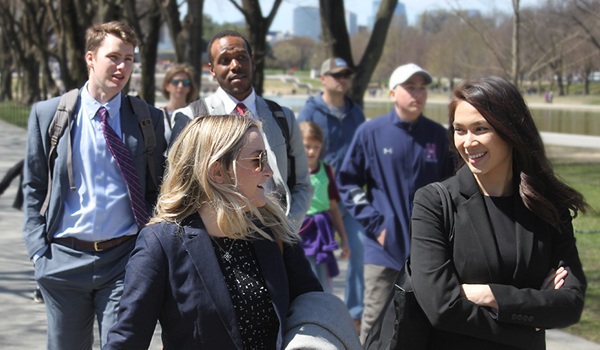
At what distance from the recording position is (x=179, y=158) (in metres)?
2.23

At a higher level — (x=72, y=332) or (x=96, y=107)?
(x=96, y=107)

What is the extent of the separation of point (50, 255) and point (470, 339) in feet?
6.95

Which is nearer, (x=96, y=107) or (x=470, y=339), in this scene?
(x=470, y=339)

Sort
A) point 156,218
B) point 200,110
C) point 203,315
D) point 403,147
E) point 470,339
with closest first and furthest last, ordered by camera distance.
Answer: point 203,315 → point 156,218 → point 470,339 → point 200,110 → point 403,147

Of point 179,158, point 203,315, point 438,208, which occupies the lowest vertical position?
point 203,315

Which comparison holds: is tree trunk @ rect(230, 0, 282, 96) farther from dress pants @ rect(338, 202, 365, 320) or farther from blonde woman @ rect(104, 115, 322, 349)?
blonde woman @ rect(104, 115, 322, 349)

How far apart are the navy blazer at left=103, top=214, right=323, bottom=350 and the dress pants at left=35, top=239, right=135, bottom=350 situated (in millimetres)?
1025

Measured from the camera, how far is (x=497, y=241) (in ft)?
7.80

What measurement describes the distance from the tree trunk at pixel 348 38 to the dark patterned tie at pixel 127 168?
7246 millimetres

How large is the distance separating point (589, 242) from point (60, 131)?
670 cm

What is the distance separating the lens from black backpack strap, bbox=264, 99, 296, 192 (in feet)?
11.6

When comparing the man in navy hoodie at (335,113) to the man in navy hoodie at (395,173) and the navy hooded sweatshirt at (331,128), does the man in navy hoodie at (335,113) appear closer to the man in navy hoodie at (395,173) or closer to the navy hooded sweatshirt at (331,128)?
the navy hooded sweatshirt at (331,128)

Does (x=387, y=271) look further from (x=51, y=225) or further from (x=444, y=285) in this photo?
(x=51, y=225)

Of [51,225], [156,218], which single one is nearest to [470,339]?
[156,218]
